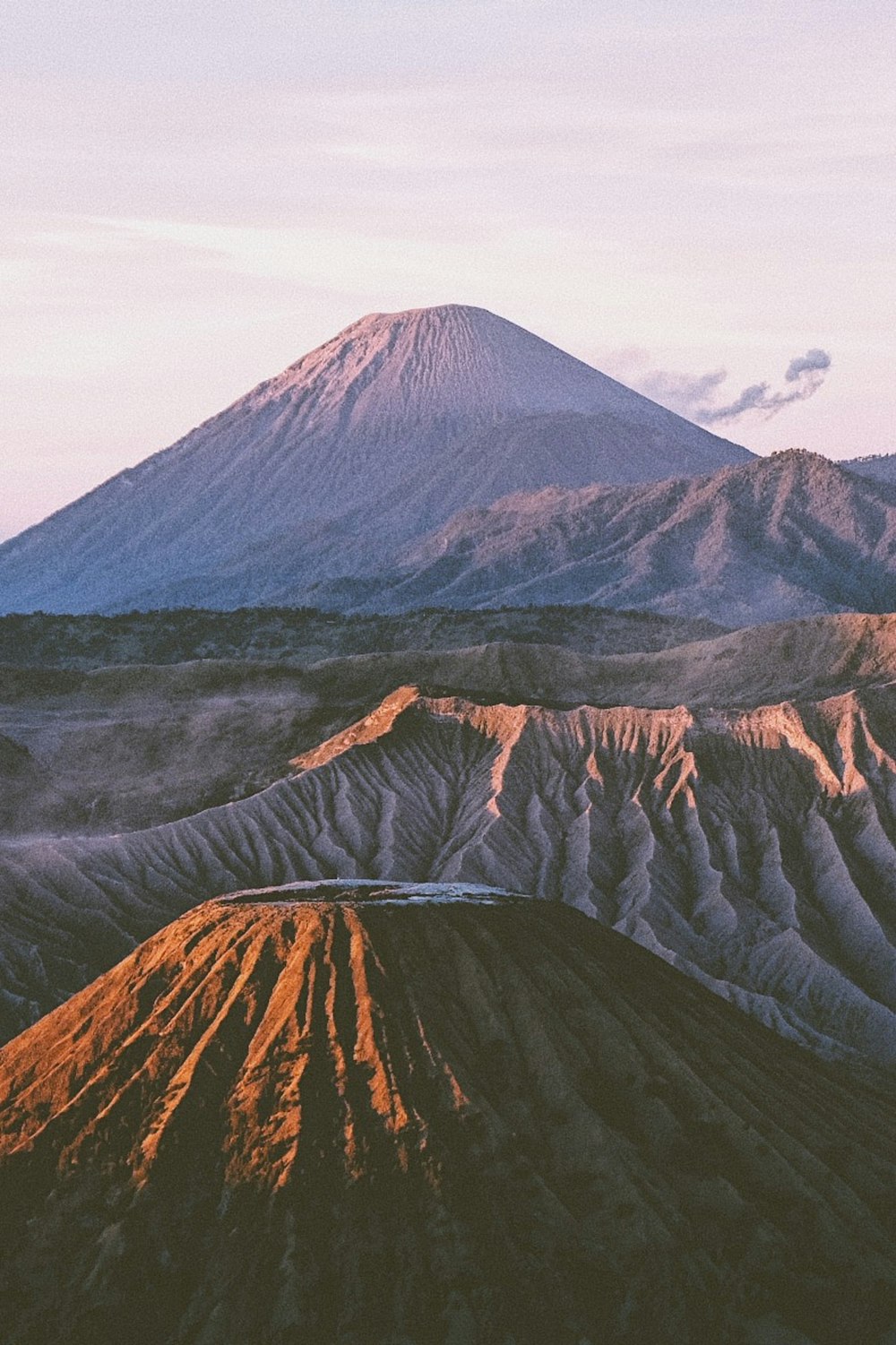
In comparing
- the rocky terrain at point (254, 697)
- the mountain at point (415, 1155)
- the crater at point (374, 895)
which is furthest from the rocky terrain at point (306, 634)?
the mountain at point (415, 1155)

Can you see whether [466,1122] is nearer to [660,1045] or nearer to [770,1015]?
[660,1045]

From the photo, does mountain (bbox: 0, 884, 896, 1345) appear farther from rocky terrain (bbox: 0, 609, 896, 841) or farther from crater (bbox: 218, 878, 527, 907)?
rocky terrain (bbox: 0, 609, 896, 841)

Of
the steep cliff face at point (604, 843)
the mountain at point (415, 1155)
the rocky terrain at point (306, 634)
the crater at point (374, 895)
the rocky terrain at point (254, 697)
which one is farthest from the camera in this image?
the rocky terrain at point (306, 634)

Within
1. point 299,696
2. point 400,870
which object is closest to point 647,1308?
point 400,870

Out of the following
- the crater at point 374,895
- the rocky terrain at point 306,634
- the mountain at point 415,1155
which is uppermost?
the crater at point 374,895

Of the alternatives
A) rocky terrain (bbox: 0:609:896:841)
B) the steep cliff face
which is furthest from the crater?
rocky terrain (bbox: 0:609:896:841)

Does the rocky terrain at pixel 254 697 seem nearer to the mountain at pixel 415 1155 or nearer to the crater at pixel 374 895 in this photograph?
the crater at pixel 374 895

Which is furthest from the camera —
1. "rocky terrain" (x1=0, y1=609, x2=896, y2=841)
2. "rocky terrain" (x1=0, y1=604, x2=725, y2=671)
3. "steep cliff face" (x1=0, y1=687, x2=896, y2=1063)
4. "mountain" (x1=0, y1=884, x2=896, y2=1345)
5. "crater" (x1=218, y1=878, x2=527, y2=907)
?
"rocky terrain" (x1=0, y1=604, x2=725, y2=671)
